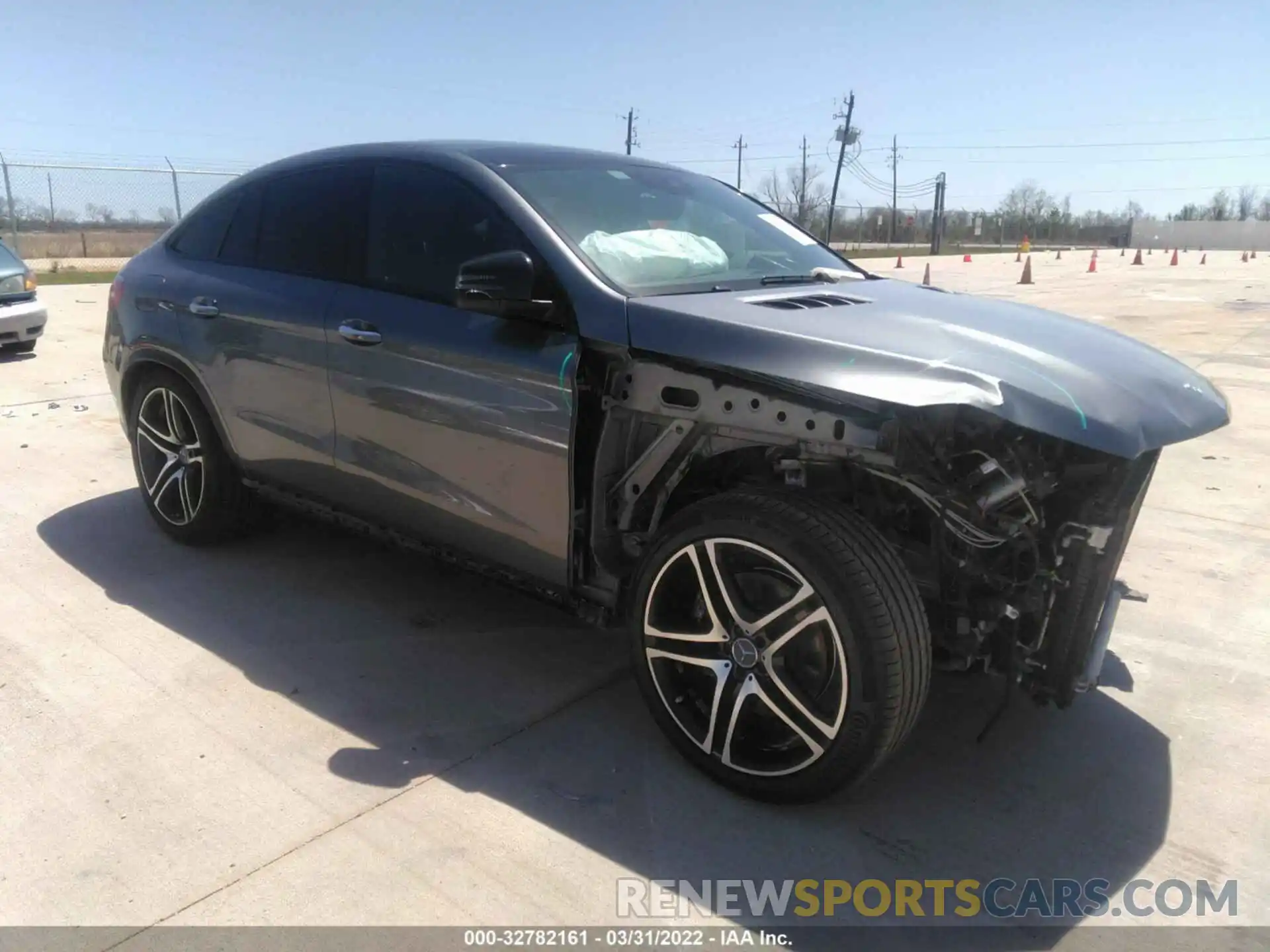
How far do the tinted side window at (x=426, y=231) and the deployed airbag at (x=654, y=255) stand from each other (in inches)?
9.5

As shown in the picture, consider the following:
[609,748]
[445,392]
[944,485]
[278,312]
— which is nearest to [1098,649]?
[944,485]

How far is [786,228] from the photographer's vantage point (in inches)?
155

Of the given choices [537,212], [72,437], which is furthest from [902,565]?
[72,437]

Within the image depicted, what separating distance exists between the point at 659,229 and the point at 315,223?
136cm

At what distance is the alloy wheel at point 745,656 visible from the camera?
99.3 inches

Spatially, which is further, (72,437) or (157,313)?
(72,437)

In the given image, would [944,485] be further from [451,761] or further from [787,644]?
→ [451,761]

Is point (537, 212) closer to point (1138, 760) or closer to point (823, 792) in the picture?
point (823, 792)

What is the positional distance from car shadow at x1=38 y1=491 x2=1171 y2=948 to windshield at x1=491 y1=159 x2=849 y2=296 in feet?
4.51

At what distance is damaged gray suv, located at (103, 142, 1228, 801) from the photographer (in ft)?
7.93

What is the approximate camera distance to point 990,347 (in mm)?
2529

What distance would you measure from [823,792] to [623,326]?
1.35m

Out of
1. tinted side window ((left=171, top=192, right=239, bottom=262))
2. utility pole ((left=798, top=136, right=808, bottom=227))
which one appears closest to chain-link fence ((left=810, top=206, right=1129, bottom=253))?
utility pole ((left=798, top=136, right=808, bottom=227))

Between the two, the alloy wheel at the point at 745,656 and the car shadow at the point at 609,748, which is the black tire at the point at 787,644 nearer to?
the alloy wheel at the point at 745,656
